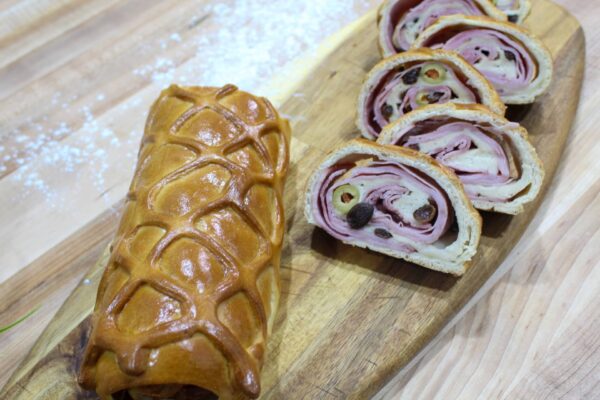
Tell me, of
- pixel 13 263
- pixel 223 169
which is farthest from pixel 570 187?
pixel 13 263

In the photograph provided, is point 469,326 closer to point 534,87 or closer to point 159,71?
point 534,87

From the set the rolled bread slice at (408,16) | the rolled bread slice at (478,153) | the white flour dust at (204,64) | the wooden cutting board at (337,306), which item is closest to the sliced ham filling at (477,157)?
the rolled bread slice at (478,153)

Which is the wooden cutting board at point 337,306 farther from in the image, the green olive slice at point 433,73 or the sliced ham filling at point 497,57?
the green olive slice at point 433,73

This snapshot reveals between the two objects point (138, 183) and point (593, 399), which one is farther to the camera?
point (138, 183)

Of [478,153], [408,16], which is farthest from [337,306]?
[408,16]

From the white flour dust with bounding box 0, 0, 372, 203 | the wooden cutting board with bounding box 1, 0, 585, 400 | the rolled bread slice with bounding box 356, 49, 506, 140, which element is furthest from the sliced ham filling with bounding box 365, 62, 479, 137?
the white flour dust with bounding box 0, 0, 372, 203

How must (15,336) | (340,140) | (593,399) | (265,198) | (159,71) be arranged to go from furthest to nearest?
(159,71), (340,140), (15,336), (265,198), (593,399)

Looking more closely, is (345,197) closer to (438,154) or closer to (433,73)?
(438,154)
